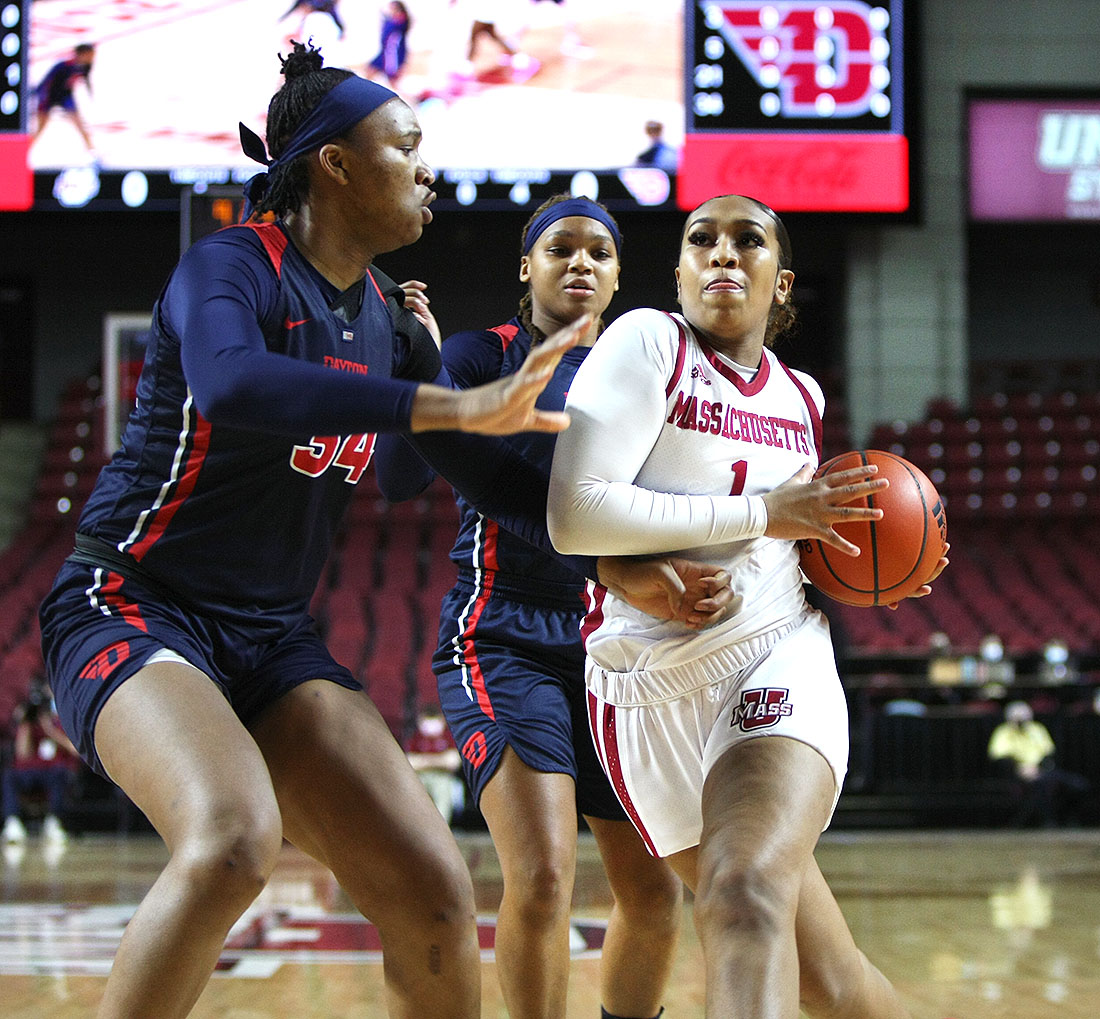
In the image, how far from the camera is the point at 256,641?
2.51 meters

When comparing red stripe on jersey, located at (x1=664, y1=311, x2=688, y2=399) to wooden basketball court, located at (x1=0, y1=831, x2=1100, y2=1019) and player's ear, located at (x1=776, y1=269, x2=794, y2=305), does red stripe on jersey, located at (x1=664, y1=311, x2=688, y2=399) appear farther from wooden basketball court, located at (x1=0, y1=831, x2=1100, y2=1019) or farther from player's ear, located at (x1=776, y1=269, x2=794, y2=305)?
wooden basketball court, located at (x1=0, y1=831, x2=1100, y2=1019)

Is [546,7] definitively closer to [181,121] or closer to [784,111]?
[784,111]

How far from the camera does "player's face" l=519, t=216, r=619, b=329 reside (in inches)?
136

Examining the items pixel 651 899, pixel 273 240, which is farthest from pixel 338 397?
pixel 651 899

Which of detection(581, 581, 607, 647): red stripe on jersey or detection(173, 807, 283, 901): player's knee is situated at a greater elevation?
detection(581, 581, 607, 647): red stripe on jersey

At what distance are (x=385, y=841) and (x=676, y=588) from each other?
661 millimetres

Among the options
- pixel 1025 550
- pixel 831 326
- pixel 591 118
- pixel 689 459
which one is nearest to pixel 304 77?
pixel 689 459

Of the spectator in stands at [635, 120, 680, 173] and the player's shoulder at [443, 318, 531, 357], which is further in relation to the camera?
the spectator in stands at [635, 120, 680, 173]

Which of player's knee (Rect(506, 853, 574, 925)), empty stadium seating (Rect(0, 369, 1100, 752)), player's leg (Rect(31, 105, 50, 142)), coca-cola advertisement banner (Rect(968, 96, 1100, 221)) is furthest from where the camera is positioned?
coca-cola advertisement banner (Rect(968, 96, 1100, 221))

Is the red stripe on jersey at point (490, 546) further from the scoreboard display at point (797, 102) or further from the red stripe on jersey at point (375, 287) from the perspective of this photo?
the scoreboard display at point (797, 102)

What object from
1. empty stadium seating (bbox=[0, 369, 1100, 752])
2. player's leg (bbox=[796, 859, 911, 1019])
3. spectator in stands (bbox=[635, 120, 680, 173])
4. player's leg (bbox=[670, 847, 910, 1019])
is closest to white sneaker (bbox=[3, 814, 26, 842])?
empty stadium seating (bbox=[0, 369, 1100, 752])

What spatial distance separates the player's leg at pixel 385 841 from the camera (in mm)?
2395

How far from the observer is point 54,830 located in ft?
33.0

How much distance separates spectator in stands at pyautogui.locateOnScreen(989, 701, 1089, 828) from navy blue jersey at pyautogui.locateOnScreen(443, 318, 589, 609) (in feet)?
24.0
